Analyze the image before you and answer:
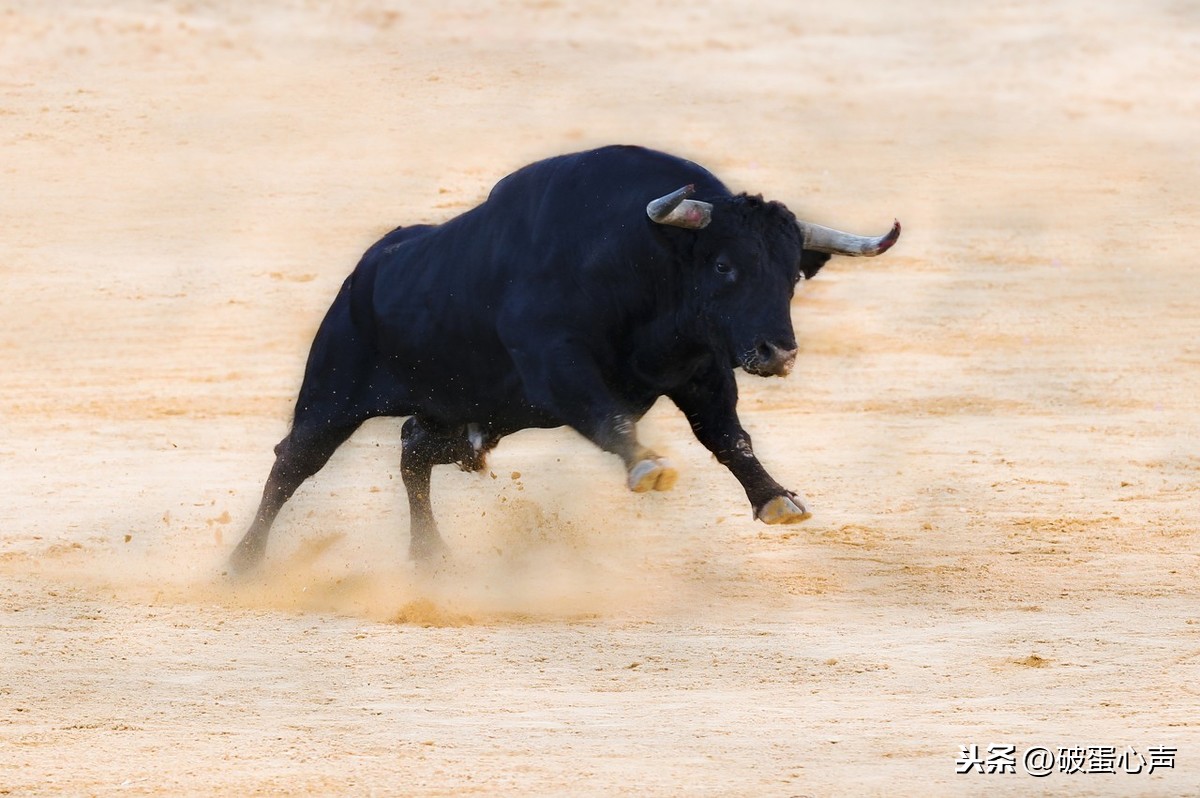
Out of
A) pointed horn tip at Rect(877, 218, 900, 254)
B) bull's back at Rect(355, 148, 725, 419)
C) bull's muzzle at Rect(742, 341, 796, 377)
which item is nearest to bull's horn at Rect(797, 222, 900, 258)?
pointed horn tip at Rect(877, 218, 900, 254)

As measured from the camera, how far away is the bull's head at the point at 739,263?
25.0ft

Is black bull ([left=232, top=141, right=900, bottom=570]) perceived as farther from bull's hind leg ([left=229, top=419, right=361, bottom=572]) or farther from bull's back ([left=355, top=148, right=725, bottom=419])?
bull's hind leg ([left=229, top=419, right=361, bottom=572])

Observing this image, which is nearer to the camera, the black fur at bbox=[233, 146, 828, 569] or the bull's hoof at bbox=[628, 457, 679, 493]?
the bull's hoof at bbox=[628, 457, 679, 493]

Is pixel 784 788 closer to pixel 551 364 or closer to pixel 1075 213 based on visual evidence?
pixel 551 364

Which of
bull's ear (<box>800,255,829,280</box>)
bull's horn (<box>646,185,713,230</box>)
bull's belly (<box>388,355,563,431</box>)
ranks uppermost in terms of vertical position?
bull's horn (<box>646,185,713,230</box>)

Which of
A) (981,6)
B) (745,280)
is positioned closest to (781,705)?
(745,280)

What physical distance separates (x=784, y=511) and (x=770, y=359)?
665mm

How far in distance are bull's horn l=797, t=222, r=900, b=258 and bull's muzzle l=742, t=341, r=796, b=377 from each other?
762mm

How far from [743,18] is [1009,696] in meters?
23.1

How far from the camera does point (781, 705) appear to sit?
6.78 m

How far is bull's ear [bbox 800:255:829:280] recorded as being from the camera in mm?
8203

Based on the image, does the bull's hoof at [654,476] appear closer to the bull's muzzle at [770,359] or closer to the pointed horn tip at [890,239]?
the bull's muzzle at [770,359]

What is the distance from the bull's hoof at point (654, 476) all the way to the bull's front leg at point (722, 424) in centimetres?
81

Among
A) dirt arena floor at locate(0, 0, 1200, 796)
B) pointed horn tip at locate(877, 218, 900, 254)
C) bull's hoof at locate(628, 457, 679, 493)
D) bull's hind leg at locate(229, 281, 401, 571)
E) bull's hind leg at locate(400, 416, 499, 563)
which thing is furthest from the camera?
bull's hind leg at locate(400, 416, 499, 563)
